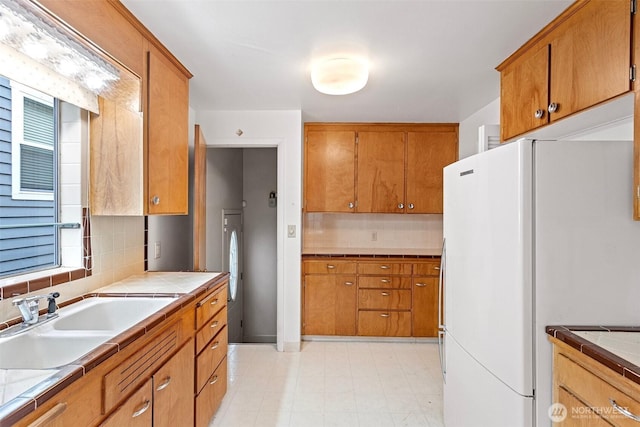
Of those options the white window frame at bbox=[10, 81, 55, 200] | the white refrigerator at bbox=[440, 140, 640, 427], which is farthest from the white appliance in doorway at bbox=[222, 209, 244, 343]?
the white refrigerator at bbox=[440, 140, 640, 427]

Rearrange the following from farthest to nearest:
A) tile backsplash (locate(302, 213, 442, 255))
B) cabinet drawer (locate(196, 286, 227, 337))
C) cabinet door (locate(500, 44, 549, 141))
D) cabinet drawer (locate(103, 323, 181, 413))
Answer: tile backsplash (locate(302, 213, 442, 255))
cabinet drawer (locate(196, 286, 227, 337))
cabinet door (locate(500, 44, 549, 141))
cabinet drawer (locate(103, 323, 181, 413))

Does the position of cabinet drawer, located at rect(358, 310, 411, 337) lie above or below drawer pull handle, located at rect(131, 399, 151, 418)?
below

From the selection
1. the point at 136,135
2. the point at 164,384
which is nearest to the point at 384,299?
the point at 164,384

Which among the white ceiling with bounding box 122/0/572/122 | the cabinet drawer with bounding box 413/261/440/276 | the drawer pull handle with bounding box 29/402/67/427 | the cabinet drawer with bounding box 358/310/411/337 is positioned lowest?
the cabinet drawer with bounding box 358/310/411/337

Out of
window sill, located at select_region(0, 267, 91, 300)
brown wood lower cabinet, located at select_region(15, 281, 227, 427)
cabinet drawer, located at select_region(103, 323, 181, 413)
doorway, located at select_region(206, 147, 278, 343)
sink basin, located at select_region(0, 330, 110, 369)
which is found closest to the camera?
brown wood lower cabinet, located at select_region(15, 281, 227, 427)

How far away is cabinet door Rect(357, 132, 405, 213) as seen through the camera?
11.7 ft

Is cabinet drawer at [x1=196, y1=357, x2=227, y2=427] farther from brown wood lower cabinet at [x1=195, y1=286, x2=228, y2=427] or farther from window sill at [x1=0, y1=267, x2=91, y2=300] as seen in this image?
window sill at [x1=0, y1=267, x2=91, y2=300]

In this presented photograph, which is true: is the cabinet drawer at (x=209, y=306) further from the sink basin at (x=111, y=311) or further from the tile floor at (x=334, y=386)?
the tile floor at (x=334, y=386)

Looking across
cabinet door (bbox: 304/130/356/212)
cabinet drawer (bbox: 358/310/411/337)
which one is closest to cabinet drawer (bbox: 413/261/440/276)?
cabinet drawer (bbox: 358/310/411/337)

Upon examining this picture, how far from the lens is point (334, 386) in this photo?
256cm

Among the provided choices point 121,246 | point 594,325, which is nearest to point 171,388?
point 121,246

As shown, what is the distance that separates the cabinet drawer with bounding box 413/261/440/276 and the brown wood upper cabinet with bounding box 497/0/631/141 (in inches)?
65.7

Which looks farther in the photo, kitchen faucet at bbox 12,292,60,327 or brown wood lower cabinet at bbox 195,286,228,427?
brown wood lower cabinet at bbox 195,286,228,427

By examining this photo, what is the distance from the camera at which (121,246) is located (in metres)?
2.07
